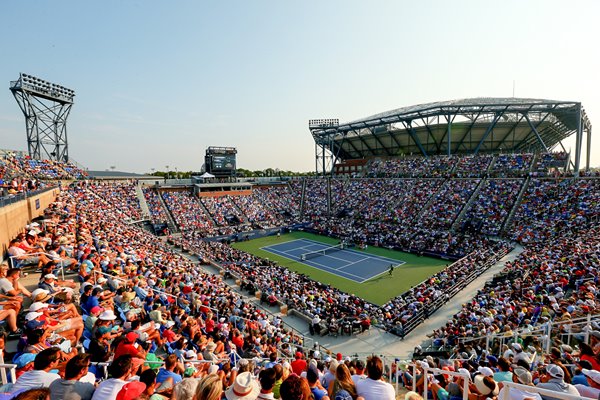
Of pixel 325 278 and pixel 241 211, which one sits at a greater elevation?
pixel 241 211

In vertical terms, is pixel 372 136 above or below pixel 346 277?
Answer: above

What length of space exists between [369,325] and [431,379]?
341 inches

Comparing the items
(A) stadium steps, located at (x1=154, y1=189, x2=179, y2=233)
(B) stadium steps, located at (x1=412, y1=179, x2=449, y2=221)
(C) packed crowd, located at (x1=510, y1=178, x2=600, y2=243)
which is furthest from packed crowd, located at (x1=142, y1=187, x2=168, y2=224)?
(C) packed crowd, located at (x1=510, y1=178, x2=600, y2=243)

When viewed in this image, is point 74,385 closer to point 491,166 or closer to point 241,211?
point 241,211

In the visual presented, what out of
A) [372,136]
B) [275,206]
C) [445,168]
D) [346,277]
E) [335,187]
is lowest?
[346,277]

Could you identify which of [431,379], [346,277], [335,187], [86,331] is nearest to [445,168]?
[335,187]

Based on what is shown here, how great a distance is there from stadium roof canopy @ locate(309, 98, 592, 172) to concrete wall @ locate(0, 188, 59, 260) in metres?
41.9

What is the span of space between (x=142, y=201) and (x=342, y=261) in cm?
2725

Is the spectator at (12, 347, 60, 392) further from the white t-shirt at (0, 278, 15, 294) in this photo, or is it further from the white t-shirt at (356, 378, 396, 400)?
the white t-shirt at (0, 278, 15, 294)

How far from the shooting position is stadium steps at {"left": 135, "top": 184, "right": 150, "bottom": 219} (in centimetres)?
3420

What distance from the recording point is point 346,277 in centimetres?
2245

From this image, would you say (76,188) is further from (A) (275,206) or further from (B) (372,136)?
(B) (372,136)

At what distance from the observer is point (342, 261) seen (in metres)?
26.4

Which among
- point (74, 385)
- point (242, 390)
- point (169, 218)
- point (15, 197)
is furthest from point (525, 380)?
point (169, 218)
